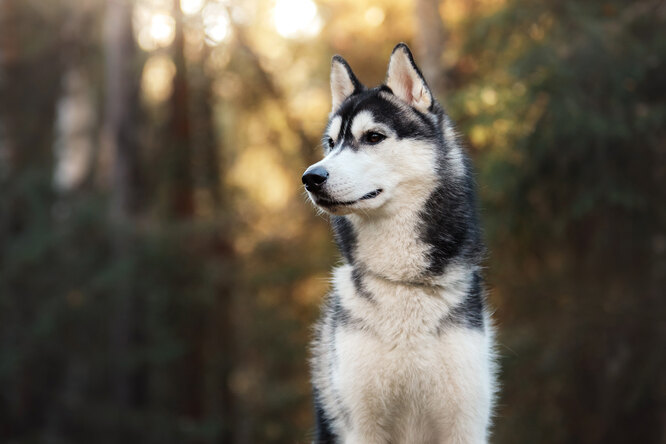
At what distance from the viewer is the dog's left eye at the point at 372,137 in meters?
3.62

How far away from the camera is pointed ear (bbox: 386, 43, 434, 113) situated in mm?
3738

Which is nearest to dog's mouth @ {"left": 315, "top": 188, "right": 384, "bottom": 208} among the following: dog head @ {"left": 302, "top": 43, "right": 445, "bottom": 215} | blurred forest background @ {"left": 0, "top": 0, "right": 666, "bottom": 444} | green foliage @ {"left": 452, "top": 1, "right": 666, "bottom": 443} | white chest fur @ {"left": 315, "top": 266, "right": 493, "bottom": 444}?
dog head @ {"left": 302, "top": 43, "right": 445, "bottom": 215}

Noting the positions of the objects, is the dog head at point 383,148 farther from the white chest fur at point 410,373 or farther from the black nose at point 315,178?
the white chest fur at point 410,373

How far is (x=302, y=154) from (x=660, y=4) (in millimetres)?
6322

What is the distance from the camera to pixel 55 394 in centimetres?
1162

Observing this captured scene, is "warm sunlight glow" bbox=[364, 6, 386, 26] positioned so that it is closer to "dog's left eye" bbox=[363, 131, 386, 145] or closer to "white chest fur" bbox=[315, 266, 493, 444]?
"dog's left eye" bbox=[363, 131, 386, 145]

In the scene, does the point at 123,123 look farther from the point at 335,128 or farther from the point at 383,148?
the point at 383,148

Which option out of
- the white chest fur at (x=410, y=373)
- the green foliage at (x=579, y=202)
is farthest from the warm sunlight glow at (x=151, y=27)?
the white chest fur at (x=410, y=373)

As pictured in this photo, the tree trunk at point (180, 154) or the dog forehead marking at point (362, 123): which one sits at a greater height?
the dog forehead marking at point (362, 123)

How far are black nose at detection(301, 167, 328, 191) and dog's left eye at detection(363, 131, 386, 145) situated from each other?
38 centimetres

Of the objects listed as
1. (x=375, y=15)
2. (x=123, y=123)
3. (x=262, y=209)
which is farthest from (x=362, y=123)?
(x=262, y=209)

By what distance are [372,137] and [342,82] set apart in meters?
0.58

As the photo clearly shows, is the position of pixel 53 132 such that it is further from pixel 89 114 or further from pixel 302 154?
pixel 302 154

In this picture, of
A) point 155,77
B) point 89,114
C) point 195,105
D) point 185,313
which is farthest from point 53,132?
point 185,313
